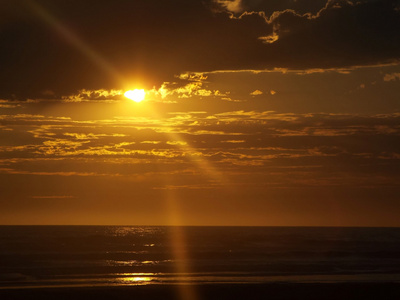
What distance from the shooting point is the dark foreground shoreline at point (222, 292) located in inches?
1399

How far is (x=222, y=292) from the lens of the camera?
37.4m

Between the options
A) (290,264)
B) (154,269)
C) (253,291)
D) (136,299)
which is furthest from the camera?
(290,264)

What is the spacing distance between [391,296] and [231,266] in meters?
19.6

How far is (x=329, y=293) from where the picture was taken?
37.0 metres

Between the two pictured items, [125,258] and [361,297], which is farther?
[125,258]

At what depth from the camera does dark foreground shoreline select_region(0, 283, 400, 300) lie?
3553 centimetres

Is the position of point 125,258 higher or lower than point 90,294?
higher

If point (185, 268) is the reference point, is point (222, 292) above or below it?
below

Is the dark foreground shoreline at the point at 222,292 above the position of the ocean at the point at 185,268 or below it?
below

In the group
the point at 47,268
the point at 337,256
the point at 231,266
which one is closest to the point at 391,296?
the point at 231,266

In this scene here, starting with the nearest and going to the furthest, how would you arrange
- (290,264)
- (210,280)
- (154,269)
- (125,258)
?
1. (210,280)
2. (154,269)
3. (290,264)
4. (125,258)

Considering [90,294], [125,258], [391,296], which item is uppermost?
[125,258]

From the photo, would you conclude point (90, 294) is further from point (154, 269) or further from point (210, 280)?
point (154, 269)

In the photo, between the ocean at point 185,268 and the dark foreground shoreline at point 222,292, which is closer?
the dark foreground shoreline at point 222,292
